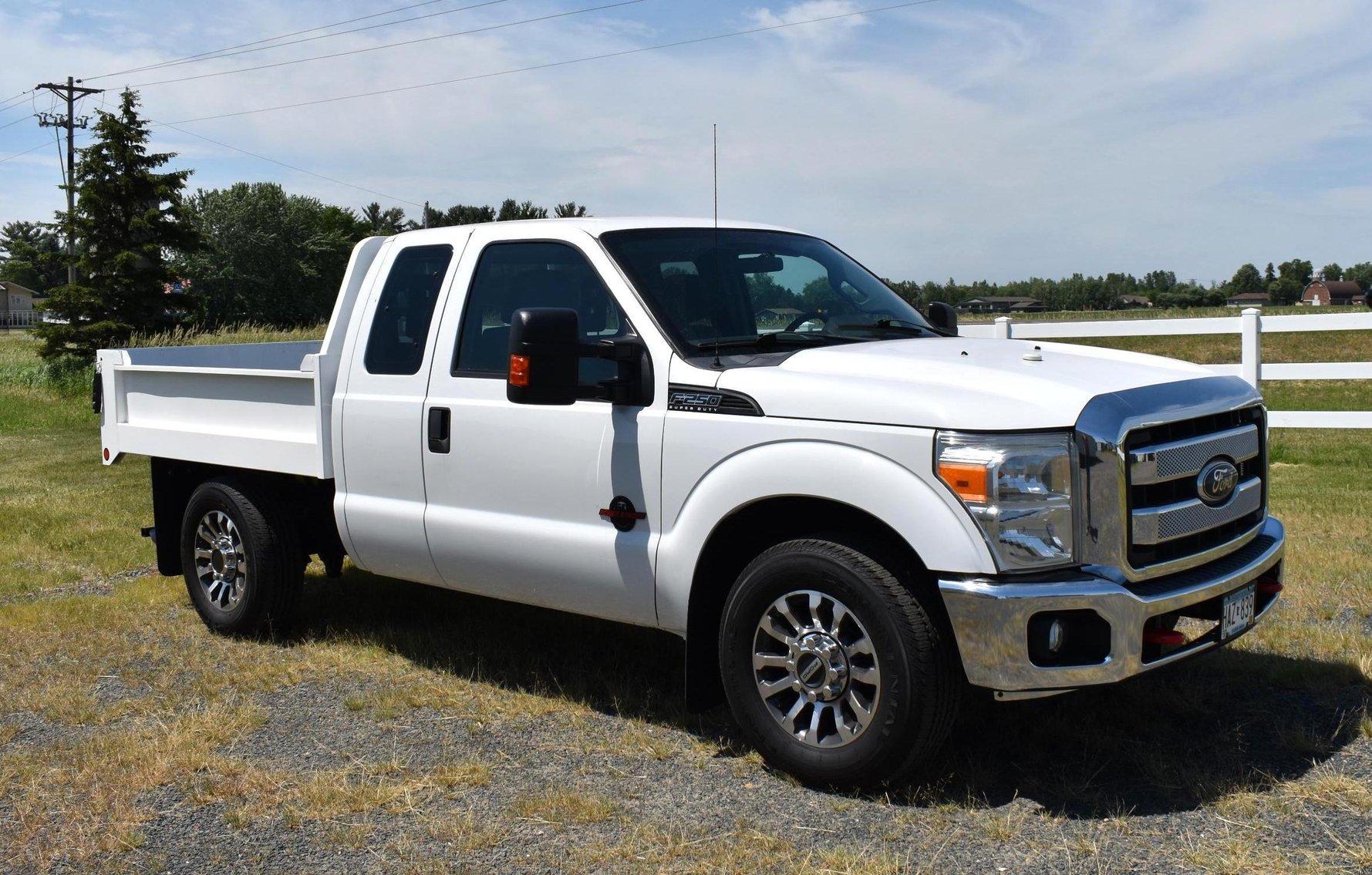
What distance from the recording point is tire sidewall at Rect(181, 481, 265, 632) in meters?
6.36

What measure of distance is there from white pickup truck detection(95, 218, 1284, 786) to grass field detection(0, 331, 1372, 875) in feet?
1.21

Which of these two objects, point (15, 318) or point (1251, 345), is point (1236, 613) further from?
point (15, 318)

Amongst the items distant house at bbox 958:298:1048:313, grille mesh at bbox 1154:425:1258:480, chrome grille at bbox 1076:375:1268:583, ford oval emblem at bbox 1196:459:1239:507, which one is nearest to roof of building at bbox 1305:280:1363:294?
distant house at bbox 958:298:1048:313

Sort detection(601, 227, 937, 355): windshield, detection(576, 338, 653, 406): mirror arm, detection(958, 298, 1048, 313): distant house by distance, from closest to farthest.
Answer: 1. detection(576, 338, 653, 406): mirror arm
2. detection(601, 227, 937, 355): windshield
3. detection(958, 298, 1048, 313): distant house

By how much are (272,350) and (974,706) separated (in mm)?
5217

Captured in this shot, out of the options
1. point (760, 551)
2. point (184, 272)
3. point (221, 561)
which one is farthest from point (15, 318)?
point (760, 551)

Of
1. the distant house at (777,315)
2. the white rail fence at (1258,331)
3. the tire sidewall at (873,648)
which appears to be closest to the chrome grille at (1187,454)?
the tire sidewall at (873,648)

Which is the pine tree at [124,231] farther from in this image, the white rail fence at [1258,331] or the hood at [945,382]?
the hood at [945,382]

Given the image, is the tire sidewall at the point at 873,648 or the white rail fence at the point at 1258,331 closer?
the tire sidewall at the point at 873,648

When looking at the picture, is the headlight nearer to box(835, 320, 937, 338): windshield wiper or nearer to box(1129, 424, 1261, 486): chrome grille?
box(1129, 424, 1261, 486): chrome grille

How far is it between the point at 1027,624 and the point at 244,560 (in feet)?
14.1

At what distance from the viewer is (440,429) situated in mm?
5281

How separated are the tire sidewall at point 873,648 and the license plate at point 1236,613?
117 cm

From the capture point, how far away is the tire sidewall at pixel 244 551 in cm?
636
